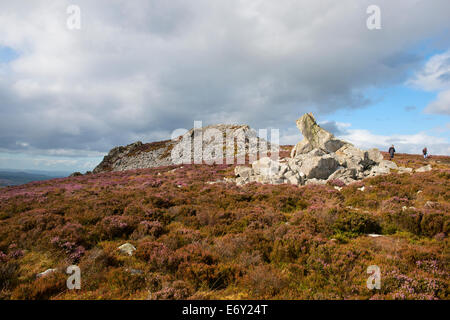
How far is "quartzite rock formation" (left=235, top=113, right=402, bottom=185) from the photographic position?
63.7ft

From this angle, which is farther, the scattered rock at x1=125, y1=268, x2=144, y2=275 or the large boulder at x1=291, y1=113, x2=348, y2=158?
the large boulder at x1=291, y1=113, x2=348, y2=158

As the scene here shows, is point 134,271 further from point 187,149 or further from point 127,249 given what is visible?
point 187,149

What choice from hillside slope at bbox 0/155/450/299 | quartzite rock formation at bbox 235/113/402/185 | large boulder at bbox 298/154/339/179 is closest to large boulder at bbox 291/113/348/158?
quartzite rock formation at bbox 235/113/402/185

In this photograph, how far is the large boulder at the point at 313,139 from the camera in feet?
81.0

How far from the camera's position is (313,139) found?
2523 cm

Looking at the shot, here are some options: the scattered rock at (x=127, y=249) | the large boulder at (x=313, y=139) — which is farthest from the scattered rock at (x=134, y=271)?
the large boulder at (x=313, y=139)

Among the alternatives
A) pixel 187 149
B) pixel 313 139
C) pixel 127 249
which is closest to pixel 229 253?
pixel 127 249

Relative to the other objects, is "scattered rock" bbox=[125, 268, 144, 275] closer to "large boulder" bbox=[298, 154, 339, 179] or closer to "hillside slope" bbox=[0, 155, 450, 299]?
"hillside slope" bbox=[0, 155, 450, 299]

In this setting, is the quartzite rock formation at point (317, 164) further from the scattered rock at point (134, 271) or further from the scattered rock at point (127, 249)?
the scattered rock at point (134, 271)

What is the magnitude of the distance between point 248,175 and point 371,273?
1744 cm

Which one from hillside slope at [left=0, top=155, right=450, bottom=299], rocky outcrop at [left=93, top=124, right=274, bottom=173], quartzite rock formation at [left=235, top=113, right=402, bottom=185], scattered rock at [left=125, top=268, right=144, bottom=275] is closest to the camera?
hillside slope at [left=0, top=155, right=450, bottom=299]

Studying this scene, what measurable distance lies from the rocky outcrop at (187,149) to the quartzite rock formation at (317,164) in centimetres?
2119
